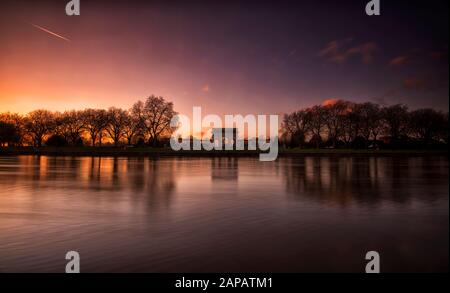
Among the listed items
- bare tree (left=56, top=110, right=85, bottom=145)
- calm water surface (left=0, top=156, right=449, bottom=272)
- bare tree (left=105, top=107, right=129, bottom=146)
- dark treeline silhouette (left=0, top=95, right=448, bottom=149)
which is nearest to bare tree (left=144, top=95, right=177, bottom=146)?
dark treeline silhouette (left=0, top=95, right=448, bottom=149)

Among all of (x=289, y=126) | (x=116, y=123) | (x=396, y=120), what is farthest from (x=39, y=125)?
(x=396, y=120)

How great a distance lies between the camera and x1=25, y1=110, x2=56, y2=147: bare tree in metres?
124

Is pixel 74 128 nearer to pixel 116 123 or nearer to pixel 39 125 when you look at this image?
pixel 39 125

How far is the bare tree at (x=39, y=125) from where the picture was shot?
124188 mm

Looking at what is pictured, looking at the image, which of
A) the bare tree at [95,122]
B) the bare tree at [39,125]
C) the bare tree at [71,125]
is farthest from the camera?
the bare tree at [39,125]

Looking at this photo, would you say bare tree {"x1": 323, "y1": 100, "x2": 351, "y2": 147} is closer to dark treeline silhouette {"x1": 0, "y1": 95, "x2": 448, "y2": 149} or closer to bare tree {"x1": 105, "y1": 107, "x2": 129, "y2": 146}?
dark treeline silhouette {"x1": 0, "y1": 95, "x2": 448, "y2": 149}

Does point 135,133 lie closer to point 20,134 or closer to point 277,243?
point 20,134

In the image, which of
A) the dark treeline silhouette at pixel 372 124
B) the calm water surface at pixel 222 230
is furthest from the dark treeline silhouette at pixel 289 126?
the calm water surface at pixel 222 230

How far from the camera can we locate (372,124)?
113 m

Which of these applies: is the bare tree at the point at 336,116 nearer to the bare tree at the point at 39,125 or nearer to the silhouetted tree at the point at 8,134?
the bare tree at the point at 39,125

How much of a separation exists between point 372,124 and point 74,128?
96.8 metres

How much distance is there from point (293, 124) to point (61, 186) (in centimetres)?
10826

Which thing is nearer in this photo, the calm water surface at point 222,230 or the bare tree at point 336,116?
the calm water surface at point 222,230
